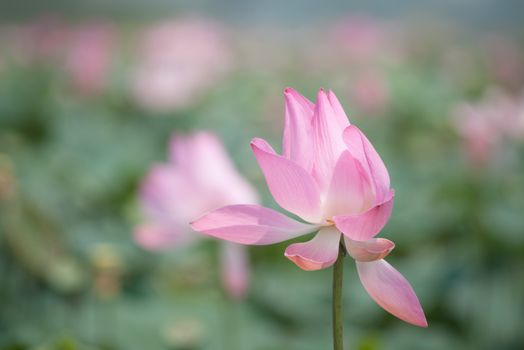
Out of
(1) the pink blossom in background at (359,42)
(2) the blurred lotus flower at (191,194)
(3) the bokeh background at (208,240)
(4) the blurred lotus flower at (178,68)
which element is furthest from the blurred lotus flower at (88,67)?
(2) the blurred lotus flower at (191,194)

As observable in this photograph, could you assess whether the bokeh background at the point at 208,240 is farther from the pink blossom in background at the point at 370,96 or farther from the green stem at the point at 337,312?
the green stem at the point at 337,312

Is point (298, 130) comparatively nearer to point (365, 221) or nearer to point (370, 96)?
point (365, 221)

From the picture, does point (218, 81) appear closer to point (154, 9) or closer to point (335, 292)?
point (335, 292)

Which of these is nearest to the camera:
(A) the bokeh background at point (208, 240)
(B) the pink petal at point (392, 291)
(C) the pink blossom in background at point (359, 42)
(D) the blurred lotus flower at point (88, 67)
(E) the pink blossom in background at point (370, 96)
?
(B) the pink petal at point (392, 291)

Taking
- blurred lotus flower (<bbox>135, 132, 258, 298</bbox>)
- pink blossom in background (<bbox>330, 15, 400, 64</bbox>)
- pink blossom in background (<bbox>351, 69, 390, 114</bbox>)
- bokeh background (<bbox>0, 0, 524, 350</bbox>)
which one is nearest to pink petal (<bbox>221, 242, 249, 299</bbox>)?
blurred lotus flower (<bbox>135, 132, 258, 298</bbox>)

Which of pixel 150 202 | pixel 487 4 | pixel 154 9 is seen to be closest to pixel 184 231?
pixel 150 202

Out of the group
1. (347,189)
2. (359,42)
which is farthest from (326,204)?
(359,42)
